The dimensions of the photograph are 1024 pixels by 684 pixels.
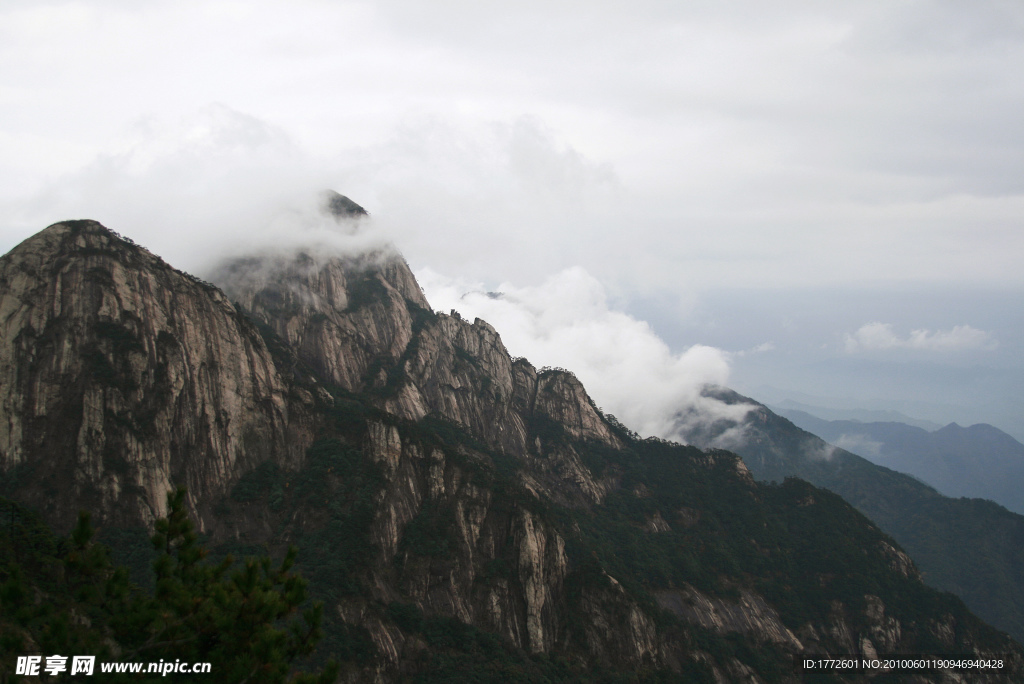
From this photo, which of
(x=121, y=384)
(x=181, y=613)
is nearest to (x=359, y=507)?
(x=121, y=384)

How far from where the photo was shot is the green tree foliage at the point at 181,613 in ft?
103

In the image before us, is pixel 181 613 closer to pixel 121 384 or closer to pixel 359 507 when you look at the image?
pixel 121 384

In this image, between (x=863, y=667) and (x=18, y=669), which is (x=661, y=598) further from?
(x=18, y=669)

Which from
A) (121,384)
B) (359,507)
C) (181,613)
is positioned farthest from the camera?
(359,507)

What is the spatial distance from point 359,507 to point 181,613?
4329 inches

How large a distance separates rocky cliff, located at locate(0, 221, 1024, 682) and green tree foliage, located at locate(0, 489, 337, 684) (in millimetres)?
86211

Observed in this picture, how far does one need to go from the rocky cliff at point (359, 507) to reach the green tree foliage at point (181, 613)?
8621 cm

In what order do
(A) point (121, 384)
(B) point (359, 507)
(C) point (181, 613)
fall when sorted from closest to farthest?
(C) point (181, 613) < (A) point (121, 384) < (B) point (359, 507)

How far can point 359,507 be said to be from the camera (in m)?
139

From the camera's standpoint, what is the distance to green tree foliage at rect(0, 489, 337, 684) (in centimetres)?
3134

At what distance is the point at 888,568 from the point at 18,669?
697ft

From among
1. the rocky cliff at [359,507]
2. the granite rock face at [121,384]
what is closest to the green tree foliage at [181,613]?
the rocky cliff at [359,507]

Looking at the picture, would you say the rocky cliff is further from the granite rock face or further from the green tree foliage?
the green tree foliage

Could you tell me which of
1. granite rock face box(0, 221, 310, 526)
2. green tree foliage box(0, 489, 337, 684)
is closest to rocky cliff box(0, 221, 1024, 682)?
granite rock face box(0, 221, 310, 526)
